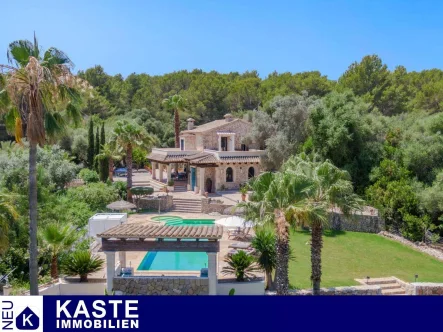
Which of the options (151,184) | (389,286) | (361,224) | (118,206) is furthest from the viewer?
(151,184)

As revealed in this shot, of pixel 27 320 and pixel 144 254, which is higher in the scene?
pixel 27 320

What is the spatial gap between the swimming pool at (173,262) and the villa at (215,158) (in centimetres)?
1498

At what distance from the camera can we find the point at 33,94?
13703mm

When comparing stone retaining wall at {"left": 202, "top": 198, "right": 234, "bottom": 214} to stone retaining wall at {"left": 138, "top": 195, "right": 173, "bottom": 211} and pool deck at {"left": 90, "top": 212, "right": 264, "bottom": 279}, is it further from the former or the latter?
stone retaining wall at {"left": 138, "top": 195, "right": 173, "bottom": 211}

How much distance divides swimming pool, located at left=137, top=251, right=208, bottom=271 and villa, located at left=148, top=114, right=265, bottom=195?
15.0m

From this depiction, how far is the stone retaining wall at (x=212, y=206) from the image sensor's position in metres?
34.1

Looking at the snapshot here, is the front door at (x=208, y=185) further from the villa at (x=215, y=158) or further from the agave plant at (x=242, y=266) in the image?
the agave plant at (x=242, y=266)

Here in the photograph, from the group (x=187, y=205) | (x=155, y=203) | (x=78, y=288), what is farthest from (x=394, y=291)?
(x=155, y=203)

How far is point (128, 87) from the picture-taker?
3150 inches

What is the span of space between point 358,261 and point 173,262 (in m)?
10.6

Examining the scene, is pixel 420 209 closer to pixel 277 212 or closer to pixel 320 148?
pixel 320 148

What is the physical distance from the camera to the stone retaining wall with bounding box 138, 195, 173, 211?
35725 millimetres

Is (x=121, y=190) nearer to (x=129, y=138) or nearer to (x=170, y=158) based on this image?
(x=129, y=138)

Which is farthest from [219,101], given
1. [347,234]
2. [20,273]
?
[20,273]
